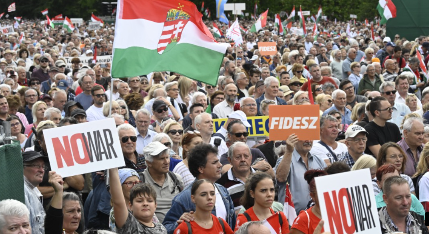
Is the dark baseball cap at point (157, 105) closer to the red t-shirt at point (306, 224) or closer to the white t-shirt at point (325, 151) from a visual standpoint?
the white t-shirt at point (325, 151)

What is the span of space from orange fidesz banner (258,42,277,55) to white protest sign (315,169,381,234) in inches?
608

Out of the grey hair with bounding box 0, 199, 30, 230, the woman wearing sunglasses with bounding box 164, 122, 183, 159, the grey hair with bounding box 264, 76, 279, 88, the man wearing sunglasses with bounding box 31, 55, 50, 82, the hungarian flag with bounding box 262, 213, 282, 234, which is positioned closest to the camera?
the grey hair with bounding box 0, 199, 30, 230

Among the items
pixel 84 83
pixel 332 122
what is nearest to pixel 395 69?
pixel 84 83

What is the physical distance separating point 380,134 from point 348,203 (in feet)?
15.1

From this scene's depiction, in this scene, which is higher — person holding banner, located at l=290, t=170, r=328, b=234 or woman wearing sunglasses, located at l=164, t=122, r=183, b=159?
woman wearing sunglasses, located at l=164, t=122, r=183, b=159

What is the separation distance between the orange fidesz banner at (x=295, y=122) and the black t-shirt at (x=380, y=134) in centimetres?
176

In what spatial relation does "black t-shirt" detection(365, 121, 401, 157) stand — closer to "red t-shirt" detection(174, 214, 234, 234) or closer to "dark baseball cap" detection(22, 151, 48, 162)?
"red t-shirt" detection(174, 214, 234, 234)

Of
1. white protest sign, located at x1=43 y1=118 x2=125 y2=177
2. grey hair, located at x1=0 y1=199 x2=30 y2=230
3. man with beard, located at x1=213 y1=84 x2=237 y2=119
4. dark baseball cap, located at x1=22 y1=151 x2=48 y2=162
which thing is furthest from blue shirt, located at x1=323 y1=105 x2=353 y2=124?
grey hair, located at x1=0 y1=199 x2=30 y2=230

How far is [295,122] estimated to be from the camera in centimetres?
774

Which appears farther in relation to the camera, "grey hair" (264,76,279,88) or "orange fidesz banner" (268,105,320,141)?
"grey hair" (264,76,279,88)

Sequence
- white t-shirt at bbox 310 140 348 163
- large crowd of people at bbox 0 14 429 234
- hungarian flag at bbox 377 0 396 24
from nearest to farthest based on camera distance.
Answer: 1. large crowd of people at bbox 0 14 429 234
2. white t-shirt at bbox 310 140 348 163
3. hungarian flag at bbox 377 0 396 24

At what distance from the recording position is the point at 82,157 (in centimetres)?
558

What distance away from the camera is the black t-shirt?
9305 millimetres

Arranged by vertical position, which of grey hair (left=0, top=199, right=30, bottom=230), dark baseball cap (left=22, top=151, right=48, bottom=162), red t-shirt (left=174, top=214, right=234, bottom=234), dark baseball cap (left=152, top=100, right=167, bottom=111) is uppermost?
dark baseball cap (left=22, top=151, right=48, bottom=162)
